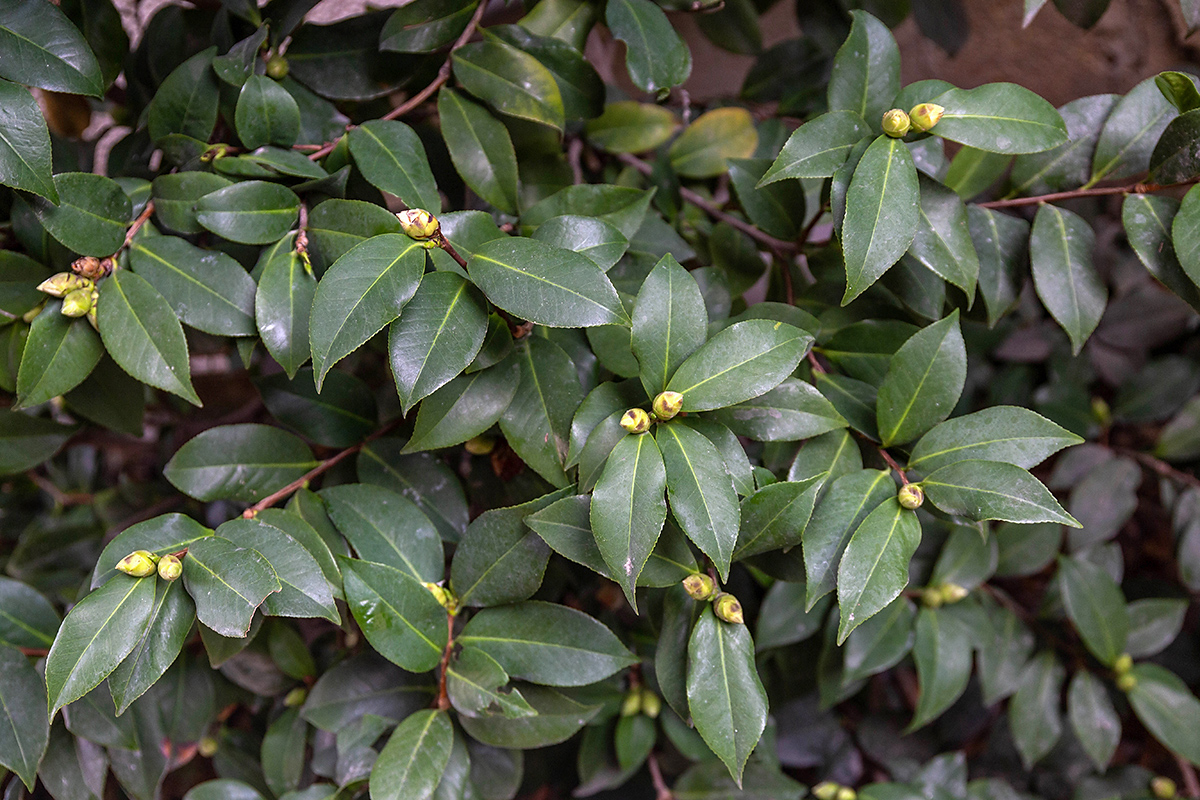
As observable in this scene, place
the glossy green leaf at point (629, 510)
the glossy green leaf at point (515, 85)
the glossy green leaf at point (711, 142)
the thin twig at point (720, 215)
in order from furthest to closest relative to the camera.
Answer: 1. the glossy green leaf at point (711, 142)
2. the thin twig at point (720, 215)
3. the glossy green leaf at point (515, 85)
4. the glossy green leaf at point (629, 510)

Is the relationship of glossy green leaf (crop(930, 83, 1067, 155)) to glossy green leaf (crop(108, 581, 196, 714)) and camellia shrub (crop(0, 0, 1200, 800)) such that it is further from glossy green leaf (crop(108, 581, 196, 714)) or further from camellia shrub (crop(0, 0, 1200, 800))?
glossy green leaf (crop(108, 581, 196, 714))

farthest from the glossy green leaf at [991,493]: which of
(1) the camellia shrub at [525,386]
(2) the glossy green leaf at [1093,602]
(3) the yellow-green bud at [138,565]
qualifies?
(3) the yellow-green bud at [138,565]

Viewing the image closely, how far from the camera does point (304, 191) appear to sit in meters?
0.68

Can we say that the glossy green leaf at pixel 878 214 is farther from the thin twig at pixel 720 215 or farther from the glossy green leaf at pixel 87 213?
the glossy green leaf at pixel 87 213

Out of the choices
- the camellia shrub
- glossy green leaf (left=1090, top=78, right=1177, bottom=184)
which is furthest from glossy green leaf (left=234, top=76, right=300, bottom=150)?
glossy green leaf (left=1090, top=78, right=1177, bottom=184)

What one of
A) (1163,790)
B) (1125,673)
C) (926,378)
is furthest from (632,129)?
(1163,790)

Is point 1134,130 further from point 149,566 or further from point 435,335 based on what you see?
point 149,566

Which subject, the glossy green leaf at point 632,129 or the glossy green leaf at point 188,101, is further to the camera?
the glossy green leaf at point 632,129

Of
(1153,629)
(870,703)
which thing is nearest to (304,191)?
(870,703)

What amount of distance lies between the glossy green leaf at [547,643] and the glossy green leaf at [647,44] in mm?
534

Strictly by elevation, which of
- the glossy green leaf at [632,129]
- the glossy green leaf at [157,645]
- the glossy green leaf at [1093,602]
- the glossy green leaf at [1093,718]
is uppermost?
the glossy green leaf at [632,129]

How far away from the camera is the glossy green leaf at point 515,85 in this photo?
2.42ft

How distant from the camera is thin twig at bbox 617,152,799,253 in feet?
2.84

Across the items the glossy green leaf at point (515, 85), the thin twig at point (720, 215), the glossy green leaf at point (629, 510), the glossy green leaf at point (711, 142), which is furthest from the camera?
the glossy green leaf at point (711, 142)
